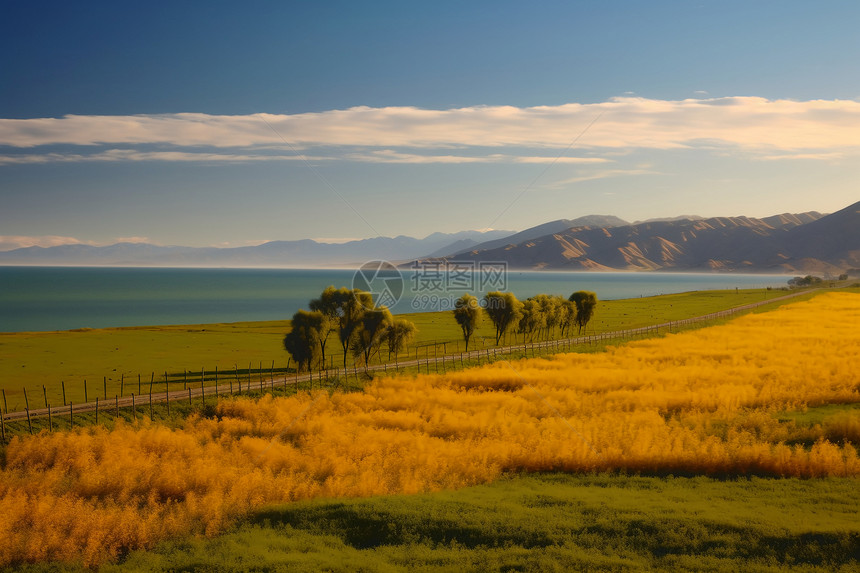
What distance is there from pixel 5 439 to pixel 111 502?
15461 mm

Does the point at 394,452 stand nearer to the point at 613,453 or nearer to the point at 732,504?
the point at 613,453

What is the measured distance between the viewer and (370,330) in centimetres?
7562

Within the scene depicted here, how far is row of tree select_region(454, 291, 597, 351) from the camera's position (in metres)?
88.3

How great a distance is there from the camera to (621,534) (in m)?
25.6

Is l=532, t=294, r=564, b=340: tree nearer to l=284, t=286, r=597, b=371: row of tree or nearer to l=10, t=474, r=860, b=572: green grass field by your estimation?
l=284, t=286, r=597, b=371: row of tree

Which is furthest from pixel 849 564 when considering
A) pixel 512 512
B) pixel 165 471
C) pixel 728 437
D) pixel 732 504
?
pixel 165 471

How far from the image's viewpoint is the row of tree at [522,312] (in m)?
88.3

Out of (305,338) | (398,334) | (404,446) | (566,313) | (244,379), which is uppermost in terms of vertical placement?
(305,338)

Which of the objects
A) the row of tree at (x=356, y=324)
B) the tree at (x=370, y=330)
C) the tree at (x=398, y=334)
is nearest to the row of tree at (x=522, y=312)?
the tree at (x=398, y=334)

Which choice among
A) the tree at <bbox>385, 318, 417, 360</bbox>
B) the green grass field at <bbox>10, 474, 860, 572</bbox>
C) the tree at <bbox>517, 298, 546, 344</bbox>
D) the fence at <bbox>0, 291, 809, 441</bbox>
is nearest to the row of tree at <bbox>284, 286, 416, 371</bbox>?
the tree at <bbox>385, 318, 417, 360</bbox>

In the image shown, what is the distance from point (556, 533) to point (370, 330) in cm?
5164

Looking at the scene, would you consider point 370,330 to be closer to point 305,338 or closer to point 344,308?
point 344,308

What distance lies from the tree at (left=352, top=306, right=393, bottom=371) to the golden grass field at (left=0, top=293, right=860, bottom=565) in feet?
46.2

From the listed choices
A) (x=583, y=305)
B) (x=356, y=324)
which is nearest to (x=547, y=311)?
(x=583, y=305)
